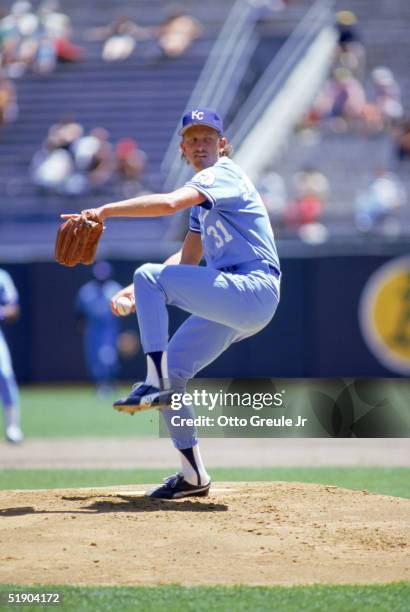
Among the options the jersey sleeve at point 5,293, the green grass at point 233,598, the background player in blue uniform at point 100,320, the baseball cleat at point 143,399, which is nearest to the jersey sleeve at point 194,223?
the baseball cleat at point 143,399

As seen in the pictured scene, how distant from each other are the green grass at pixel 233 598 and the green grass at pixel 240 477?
2.93 meters

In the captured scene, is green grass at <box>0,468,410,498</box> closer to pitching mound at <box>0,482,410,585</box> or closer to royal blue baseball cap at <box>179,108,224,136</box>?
pitching mound at <box>0,482,410,585</box>

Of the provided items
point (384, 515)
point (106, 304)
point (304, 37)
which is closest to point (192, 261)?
point (384, 515)

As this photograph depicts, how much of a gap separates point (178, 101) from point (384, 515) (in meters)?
14.2

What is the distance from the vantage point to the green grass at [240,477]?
25.5 feet

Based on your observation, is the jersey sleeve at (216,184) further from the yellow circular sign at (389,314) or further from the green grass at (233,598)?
the yellow circular sign at (389,314)

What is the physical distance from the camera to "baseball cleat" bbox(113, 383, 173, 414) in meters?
5.16

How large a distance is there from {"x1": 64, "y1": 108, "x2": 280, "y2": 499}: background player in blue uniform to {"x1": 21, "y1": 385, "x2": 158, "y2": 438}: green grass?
5.90 meters

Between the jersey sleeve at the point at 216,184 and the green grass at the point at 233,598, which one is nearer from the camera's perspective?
the green grass at the point at 233,598

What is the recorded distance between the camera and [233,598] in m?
4.32

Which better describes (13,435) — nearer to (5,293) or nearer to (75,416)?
(5,293)

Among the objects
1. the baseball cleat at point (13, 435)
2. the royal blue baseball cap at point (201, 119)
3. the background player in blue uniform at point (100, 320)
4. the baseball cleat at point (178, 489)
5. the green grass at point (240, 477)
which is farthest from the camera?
the background player in blue uniform at point (100, 320)

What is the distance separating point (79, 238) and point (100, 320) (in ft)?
37.1

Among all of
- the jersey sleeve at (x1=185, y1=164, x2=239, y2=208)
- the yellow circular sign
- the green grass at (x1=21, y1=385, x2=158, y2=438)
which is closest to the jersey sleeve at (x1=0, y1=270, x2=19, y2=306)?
the green grass at (x1=21, y1=385, x2=158, y2=438)
